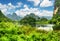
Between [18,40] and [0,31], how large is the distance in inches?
32.8

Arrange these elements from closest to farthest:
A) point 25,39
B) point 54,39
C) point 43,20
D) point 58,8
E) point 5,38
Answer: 1. point 5,38
2. point 25,39
3. point 54,39
4. point 43,20
5. point 58,8

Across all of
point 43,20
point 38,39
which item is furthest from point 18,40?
point 43,20

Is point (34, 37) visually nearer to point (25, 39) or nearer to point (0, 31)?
point (25, 39)

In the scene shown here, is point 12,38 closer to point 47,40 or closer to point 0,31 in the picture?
point 0,31

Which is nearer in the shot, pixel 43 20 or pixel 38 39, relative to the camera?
pixel 38 39

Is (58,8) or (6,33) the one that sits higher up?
(58,8)

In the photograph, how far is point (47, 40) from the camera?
830cm

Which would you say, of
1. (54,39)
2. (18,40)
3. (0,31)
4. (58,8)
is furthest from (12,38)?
(58,8)

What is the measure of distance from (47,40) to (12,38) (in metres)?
1.80

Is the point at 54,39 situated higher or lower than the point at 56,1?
lower

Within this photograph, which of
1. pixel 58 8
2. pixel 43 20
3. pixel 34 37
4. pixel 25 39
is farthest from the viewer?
pixel 58 8

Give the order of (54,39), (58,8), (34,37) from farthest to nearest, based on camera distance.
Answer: (58,8), (54,39), (34,37)

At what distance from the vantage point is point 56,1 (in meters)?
38.5

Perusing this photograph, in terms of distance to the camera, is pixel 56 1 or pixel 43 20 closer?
pixel 43 20
